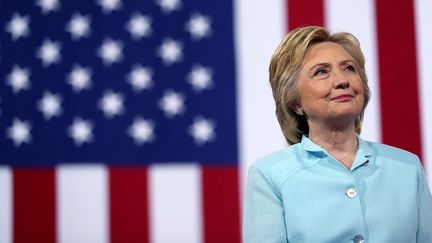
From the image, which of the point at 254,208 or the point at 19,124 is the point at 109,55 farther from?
the point at 254,208

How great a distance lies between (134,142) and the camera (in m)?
2.11

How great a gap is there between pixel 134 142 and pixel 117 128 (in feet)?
0.24

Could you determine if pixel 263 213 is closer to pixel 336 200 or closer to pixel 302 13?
pixel 336 200

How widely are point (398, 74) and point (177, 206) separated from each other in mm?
815

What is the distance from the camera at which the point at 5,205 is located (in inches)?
84.8

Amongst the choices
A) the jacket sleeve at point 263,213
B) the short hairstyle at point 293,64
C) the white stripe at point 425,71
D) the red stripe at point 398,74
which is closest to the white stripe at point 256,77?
the red stripe at point 398,74

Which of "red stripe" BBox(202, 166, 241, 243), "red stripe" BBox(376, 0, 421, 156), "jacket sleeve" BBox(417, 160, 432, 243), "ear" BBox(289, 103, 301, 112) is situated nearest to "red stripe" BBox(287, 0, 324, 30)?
"red stripe" BBox(376, 0, 421, 156)

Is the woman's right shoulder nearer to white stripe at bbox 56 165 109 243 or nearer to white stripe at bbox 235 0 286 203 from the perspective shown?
white stripe at bbox 235 0 286 203

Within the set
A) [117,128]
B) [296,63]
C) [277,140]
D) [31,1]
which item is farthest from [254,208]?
[31,1]

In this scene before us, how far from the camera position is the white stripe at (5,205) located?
84.1 inches

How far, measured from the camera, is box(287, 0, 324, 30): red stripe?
2.10m

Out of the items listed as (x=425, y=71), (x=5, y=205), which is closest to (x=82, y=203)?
(x=5, y=205)

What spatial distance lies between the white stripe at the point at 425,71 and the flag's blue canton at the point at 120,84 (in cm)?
59

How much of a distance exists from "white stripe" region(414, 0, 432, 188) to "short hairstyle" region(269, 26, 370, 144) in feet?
2.75
